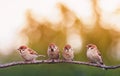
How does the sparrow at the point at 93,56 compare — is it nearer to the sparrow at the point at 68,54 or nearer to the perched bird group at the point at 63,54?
the perched bird group at the point at 63,54

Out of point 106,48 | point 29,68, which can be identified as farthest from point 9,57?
point 106,48

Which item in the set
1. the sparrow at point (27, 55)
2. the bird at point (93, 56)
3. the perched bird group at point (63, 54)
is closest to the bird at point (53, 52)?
the perched bird group at point (63, 54)

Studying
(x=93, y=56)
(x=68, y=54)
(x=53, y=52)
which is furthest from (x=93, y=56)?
(x=53, y=52)

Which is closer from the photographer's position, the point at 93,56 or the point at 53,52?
the point at 53,52

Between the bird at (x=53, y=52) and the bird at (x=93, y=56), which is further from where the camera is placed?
the bird at (x=93, y=56)

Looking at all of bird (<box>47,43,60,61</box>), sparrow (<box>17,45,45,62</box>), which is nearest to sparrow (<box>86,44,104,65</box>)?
bird (<box>47,43,60,61</box>)

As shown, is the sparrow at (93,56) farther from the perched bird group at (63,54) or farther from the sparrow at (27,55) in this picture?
the sparrow at (27,55)

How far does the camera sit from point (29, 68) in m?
9.97

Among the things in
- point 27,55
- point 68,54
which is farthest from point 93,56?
point 27,55

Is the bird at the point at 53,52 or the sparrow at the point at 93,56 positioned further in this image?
the sparrow at the point at 93,56

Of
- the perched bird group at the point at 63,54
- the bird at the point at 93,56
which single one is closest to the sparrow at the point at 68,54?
the perched bird group at the point at 63,54

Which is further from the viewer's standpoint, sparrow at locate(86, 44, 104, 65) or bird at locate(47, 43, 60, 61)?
sparrow at locate(86, 44, 104, 65)

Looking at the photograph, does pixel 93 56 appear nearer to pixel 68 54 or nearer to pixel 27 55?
pixel 68 54

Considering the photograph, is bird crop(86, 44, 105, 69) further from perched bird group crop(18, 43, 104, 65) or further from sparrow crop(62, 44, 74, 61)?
sparrow crop(62, 44, 74, 61)
